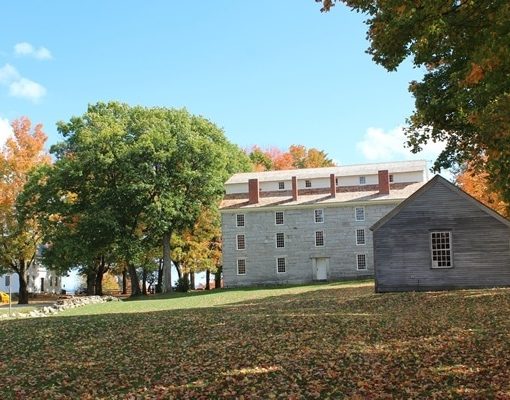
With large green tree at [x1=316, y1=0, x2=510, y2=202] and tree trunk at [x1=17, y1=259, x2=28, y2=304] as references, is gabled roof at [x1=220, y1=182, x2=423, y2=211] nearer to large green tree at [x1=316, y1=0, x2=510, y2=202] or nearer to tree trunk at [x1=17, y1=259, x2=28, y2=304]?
tree trunk at [x1=17, y1=259, x2=28, y2=304]

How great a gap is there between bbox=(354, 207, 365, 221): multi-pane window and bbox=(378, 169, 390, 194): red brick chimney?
2360mm

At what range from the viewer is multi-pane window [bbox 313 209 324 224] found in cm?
5081

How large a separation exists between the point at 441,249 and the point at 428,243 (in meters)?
0.75

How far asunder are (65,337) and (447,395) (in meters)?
10.9

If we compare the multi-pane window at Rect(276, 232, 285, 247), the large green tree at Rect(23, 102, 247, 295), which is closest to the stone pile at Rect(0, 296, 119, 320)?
the large green tree at Rect(23, 102, 247, 295)

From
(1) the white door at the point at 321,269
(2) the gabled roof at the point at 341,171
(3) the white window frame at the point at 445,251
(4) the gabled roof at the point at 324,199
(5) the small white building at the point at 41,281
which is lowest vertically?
(5) the small white building at the point at 41,281

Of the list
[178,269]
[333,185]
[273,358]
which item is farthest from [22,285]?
[273,358]

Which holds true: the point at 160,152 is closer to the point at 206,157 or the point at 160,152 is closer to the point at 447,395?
the point at 206,157

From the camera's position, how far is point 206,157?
4950 cm

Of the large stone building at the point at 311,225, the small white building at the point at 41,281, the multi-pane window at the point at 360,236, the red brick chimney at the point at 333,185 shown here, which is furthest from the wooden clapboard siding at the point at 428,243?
the small white building at the point at 41,281

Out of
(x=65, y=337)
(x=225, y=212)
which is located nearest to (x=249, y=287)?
(x=225, y=212)

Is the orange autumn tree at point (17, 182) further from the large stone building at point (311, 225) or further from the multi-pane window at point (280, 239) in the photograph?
the multi-pane window at point (280, 239)

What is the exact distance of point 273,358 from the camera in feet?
34.7

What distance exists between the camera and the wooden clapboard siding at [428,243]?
28.5 m
